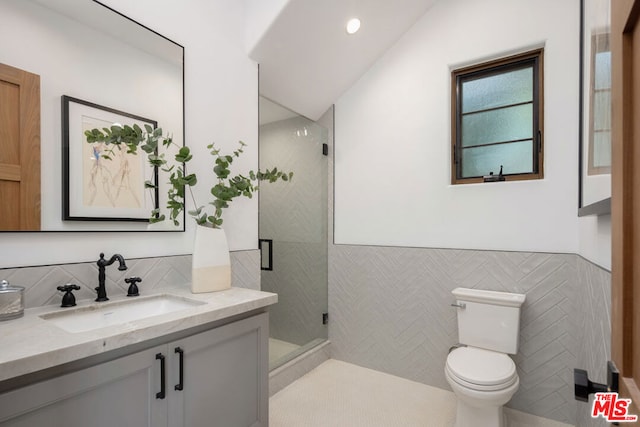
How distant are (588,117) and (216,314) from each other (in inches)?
81.7

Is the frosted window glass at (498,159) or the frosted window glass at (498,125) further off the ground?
the frosted window glass at (498,125)

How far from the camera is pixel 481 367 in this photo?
1806 millimetres

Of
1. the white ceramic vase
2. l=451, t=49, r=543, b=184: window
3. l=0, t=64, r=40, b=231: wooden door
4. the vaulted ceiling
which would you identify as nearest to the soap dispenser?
l=0, t=64, r=40, b=231: wooden door

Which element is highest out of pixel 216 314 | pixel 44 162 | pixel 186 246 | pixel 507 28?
pixel 507 28

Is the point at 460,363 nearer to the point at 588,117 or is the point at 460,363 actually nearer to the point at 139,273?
the point at 588,117

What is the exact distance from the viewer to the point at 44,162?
1.31 m

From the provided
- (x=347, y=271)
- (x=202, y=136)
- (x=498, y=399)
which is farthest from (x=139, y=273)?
(x=498, y=399)

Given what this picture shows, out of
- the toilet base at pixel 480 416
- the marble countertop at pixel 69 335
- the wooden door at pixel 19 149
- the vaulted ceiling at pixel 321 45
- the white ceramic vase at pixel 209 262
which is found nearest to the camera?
the marble countertop at pixel 69 335

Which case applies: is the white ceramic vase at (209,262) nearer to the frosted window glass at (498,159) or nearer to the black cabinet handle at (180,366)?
the black cabinet handle at (180,366)

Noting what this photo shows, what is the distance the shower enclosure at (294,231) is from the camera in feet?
8.59

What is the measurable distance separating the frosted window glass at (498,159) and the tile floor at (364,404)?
1.67 metres

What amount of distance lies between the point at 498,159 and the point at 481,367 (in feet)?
4.72

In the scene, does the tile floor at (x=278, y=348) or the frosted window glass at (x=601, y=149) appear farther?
the tile floor at (x=278, y=348)

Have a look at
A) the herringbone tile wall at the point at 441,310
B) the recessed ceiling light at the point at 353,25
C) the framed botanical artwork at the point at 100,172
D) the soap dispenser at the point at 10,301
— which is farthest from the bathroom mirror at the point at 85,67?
the herringbone tile wall at the point at 441,310
